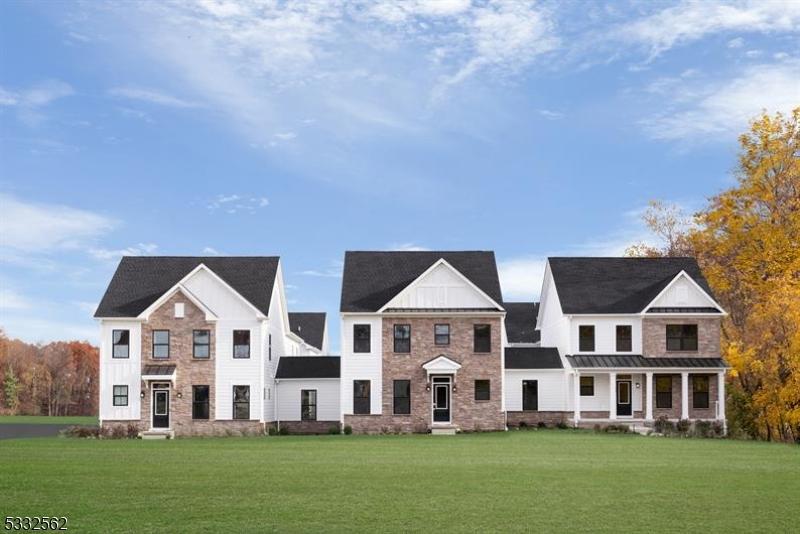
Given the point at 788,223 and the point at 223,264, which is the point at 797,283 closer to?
the point at 788,223

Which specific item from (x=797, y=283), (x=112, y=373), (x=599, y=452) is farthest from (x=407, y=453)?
(x=797, y=283)

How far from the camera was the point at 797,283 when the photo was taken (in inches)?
1817

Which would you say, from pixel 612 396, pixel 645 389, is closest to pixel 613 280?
pixel 645 389

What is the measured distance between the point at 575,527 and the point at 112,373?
35.7 meters

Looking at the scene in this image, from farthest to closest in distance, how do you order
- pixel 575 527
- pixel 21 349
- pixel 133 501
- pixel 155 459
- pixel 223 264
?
pixel 21 349 → pixel 223 264 → pixel 155 459 → pixel 133 501 → pixel 575 527

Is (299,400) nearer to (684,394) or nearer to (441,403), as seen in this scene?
(441,403)

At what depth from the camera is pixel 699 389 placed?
162 feet

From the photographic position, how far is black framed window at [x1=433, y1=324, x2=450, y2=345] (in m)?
46.8

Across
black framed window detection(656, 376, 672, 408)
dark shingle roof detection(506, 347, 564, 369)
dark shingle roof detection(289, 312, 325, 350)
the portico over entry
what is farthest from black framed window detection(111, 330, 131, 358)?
black framed window detection(656, 376, 672, 408)

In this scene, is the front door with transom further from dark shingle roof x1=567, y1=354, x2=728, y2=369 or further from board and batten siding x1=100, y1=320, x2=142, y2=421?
board and batten siding x1=100, y1=320, x2=142, y2=421

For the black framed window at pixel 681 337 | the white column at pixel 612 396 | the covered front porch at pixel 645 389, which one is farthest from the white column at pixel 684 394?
the white column at pixel 612 396

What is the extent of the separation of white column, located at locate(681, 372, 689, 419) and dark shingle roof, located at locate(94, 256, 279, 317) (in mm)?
20478

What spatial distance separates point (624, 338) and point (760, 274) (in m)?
9.02

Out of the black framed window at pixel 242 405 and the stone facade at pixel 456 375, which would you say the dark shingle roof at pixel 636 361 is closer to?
the stone facade at pixel 456 375
